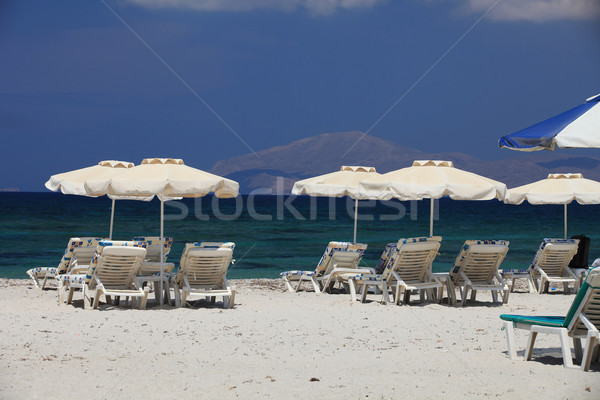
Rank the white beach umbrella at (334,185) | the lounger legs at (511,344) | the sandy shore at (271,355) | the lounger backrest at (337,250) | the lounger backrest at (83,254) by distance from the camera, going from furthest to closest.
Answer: the white beach umbrella at (334,185), the lounger backrest at (337,250), the lounger backrest at (83,254), the lounger legs at (511,344), the sandy shore at (271,355)

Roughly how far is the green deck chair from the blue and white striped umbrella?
0.94 m

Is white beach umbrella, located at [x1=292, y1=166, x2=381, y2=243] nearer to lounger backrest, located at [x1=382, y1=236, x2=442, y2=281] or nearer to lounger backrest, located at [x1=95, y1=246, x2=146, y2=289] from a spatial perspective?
lounger backrest, located at [x1=382, y1=236, x2=442, y2=281]

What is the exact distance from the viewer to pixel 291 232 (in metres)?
35.6

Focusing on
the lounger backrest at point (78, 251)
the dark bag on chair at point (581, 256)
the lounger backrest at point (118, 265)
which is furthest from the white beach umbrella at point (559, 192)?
the lounger backrest at point (78, 251)

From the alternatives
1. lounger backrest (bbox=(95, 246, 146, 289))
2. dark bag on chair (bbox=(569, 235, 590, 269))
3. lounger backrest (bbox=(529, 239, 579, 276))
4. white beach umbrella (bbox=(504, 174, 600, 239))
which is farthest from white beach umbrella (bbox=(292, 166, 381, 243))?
dark bag on chair (bbox=(569, 235, 590, 269))

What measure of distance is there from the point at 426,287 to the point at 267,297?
2.31m

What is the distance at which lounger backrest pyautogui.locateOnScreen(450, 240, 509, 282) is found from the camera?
9055 mm

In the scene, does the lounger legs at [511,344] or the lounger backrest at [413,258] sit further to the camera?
the lounger backrest at [413,258]

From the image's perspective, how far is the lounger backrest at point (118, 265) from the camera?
26.5 feet

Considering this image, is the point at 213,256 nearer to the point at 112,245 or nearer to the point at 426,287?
the point at 112,245

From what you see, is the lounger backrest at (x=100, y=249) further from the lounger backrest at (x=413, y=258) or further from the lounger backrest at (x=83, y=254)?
the lounger backrest at (x=413, y=258)

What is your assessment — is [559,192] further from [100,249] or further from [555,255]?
[100,249]

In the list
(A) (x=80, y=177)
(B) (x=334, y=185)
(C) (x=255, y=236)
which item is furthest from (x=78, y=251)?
(C) (x=255, y=236)

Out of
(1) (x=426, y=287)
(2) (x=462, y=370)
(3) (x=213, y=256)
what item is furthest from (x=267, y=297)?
(2) (x=462, y=370)
